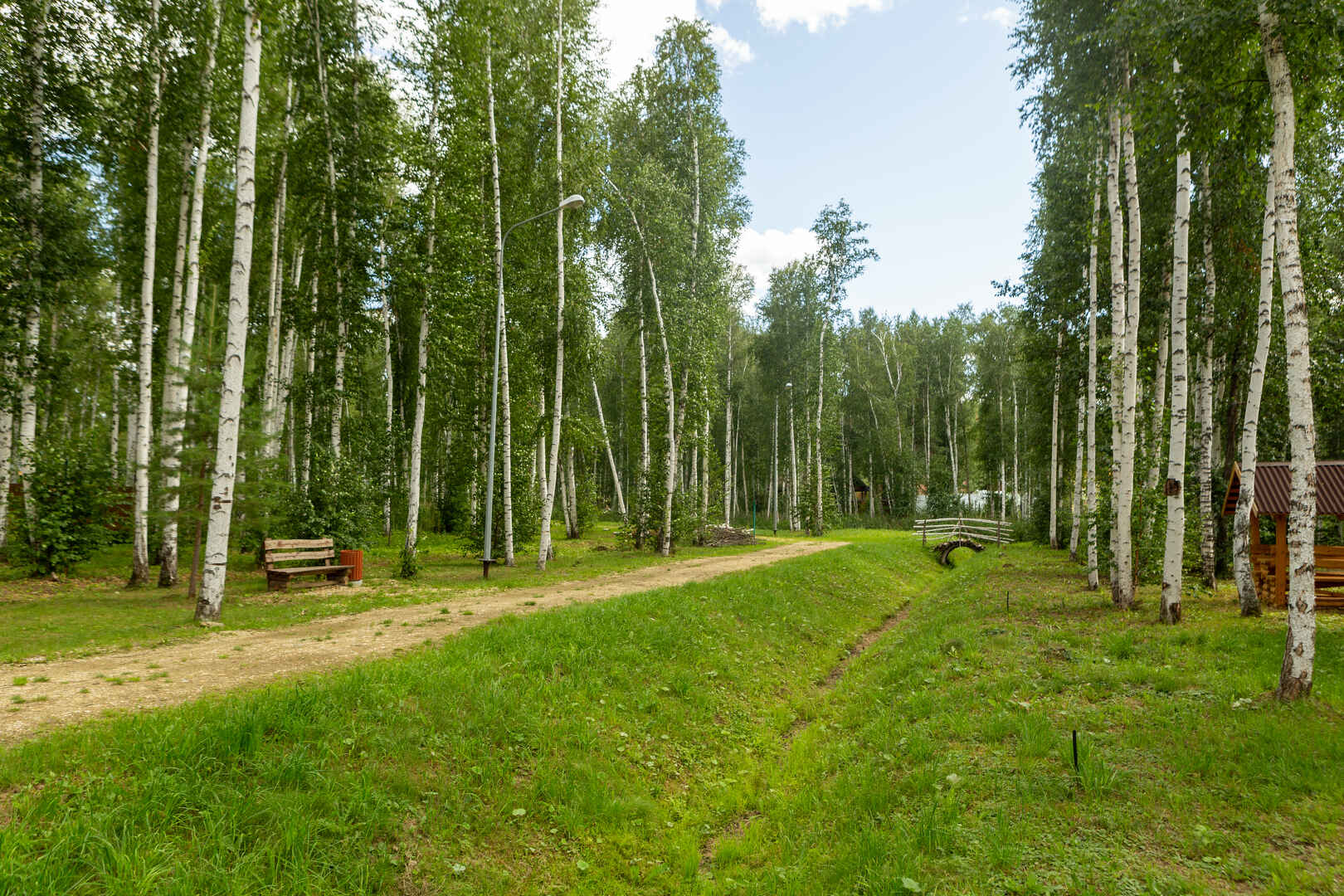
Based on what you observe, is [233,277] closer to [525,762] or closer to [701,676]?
[525,762]

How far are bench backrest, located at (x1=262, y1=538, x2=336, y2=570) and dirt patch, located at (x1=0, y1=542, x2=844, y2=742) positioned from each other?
401 centimetres

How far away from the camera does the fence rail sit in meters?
29.8

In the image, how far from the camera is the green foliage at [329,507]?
50.5 ft

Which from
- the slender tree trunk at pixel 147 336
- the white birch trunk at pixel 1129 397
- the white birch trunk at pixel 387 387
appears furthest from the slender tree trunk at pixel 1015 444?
the slender tree trunk at pixel 147 336

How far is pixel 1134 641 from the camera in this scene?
9.14 m

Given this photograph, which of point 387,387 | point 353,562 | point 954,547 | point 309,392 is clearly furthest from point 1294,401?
point 387,387

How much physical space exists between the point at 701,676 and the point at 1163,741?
18.4 feet

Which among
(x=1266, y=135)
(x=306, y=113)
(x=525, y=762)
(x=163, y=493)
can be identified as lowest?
(x=525, y=762)

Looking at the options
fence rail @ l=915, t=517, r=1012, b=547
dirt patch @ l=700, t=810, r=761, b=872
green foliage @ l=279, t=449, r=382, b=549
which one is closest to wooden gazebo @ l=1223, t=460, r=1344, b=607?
dirt patch @ l=700, t=810, r=761, b=872

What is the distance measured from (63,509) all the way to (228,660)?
11.5 metres

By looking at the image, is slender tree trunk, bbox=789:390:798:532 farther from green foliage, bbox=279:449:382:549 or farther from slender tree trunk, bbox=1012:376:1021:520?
green foliage, bbox=279:449:382:549

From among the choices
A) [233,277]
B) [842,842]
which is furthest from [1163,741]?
[233,277]

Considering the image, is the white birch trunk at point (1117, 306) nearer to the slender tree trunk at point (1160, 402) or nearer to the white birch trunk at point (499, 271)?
the slender tree trunk at point (1160, 402)

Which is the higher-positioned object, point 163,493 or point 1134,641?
point 163,493
